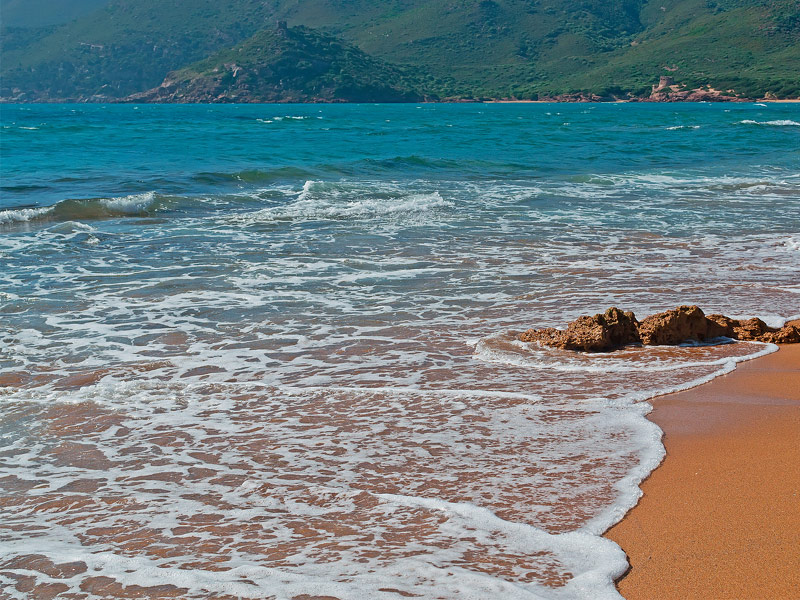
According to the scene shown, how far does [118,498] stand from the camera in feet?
12.3

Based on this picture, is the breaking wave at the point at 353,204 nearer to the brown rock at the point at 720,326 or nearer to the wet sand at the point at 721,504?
the brown rock at the point at 720,326

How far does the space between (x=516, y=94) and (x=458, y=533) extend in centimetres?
13497

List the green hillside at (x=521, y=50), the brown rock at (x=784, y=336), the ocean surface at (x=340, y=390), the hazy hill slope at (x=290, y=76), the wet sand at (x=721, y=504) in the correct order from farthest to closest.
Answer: the hazy hill slope at (x=290, y=76), the green hillside at (x=521, y=50), the brown rock at (x=784, y=336), the ocean surface at (x=340, y=390), the wet sand at (x=721, y=504)

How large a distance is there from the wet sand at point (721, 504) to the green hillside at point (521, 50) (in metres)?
109

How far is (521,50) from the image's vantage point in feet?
534

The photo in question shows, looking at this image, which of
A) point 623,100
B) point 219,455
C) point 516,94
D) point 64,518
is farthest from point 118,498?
point 516,94

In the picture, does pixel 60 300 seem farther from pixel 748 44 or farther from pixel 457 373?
pixel 748 44

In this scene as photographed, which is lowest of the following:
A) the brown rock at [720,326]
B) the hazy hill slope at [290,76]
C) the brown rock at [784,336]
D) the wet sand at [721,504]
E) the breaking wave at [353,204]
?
the wet sand at [721,504]

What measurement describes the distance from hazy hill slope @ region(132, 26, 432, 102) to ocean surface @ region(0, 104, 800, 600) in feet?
415

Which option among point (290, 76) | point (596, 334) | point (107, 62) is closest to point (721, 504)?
point (596, 334)

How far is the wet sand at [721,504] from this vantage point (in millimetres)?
2898

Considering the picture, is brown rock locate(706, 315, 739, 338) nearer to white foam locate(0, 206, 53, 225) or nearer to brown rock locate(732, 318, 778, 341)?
brown rock locate(732, 318, 778, 341)

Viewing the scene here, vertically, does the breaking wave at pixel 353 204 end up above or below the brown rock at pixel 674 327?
above

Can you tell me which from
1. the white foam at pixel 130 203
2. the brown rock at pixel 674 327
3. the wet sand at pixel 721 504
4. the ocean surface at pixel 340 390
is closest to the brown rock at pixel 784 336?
the ocean surface at pixel 340 390
